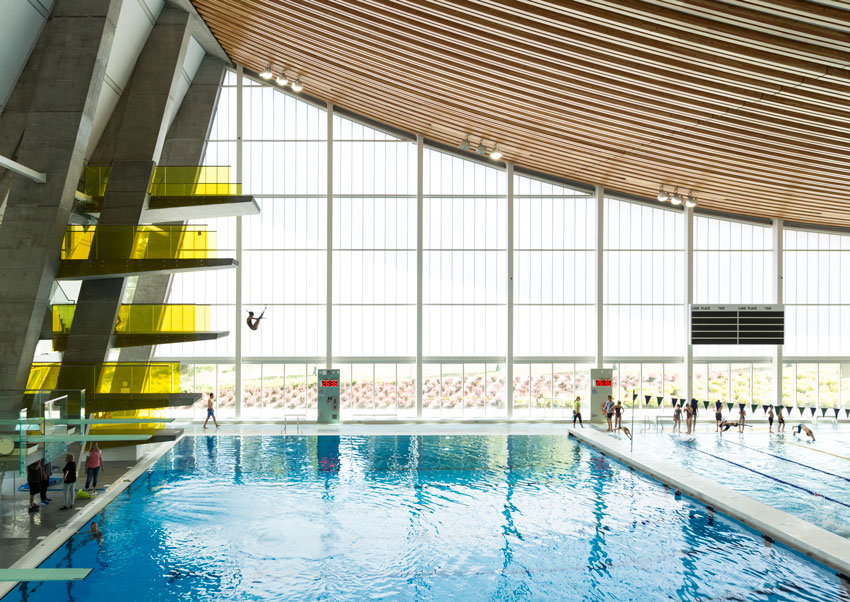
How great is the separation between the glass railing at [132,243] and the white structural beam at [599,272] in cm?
1681

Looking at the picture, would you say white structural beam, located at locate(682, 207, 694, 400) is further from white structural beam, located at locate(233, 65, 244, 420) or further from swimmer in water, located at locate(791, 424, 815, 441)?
white structural beam, located at locate(233, 65, 244, 420)

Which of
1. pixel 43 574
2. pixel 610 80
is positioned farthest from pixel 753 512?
pixel 43 574

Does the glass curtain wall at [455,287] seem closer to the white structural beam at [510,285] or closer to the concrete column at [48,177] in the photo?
the white structural beam at [510,285]

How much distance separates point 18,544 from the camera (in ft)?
36.6

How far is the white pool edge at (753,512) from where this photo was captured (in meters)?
11.2

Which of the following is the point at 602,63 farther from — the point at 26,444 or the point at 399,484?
the point at 26,444

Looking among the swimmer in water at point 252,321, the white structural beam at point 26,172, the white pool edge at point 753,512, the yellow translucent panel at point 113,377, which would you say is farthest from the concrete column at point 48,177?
the white pool edge at point 753,512

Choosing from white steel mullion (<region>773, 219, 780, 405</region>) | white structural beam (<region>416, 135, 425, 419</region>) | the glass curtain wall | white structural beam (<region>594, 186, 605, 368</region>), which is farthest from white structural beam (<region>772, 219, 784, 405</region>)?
white structural beam (<region>416, 135, 425, 419</region>)

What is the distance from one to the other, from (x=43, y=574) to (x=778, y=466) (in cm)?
1886

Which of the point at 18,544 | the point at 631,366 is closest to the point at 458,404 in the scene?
the point at 631,366

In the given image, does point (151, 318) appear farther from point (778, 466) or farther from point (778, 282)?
point (778, 282)

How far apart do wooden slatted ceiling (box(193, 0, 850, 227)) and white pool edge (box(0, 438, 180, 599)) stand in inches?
506

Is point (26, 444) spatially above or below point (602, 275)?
below

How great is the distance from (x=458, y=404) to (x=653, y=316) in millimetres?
9462
